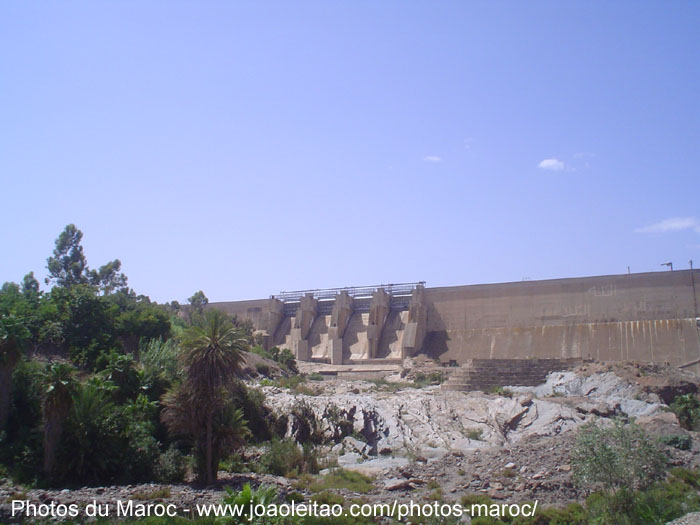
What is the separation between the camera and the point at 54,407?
17.3m

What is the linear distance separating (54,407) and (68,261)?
33775 mm

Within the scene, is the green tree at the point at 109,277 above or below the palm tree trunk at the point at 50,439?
above

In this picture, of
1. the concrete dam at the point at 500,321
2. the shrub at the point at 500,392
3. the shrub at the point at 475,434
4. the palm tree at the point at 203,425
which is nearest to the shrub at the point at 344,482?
the palm tree at the point at 203,425

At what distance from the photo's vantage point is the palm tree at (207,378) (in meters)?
18.0

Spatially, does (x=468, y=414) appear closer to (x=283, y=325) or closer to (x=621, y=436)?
(x=621, y=436)

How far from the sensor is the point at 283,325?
56062mm

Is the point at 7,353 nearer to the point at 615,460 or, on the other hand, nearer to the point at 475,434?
the point at 475,434

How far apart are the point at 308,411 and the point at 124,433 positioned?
7.74 meters

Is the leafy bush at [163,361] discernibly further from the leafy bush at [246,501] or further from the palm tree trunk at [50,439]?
the leafy bush at [246,501]

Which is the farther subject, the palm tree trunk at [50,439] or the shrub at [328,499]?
the palm tree trunk at [50,439]

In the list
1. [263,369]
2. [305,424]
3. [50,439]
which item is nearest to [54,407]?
[50,439]

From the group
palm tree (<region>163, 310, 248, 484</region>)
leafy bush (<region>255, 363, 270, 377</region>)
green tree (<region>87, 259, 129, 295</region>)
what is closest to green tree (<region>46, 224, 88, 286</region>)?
green tree (<region>87, 259, 129, 295</region>)

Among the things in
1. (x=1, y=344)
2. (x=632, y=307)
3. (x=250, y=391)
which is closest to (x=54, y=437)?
(x=1, y=344)

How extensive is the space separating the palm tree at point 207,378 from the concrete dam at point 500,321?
28.1 meters
